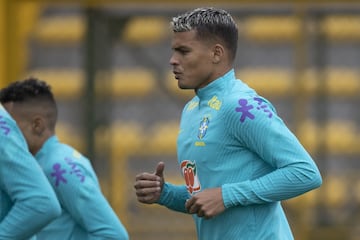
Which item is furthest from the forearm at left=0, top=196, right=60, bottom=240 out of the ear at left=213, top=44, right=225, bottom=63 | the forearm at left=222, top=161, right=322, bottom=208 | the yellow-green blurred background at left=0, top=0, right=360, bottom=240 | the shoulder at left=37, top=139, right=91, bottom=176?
the yellow-green blurred background at left=0, top=0, right=360, bottom=240

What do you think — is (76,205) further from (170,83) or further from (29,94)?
(170,83)

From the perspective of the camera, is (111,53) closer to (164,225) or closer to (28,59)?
(28,59)

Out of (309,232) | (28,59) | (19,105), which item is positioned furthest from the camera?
(28,59)

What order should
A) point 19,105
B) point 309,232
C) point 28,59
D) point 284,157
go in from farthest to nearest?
point 28,59 → point 309,232 → point 19,105 → point 284,157

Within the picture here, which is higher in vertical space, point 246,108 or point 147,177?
point 246,108

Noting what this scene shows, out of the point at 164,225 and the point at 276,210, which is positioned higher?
the point at 276,210

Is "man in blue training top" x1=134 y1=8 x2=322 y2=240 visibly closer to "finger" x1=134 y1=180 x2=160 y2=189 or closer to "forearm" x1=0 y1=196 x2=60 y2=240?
"finger" x1=134 y1=180 x2=160 y2=189

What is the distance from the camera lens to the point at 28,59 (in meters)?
10.6

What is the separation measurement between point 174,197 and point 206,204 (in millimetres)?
578

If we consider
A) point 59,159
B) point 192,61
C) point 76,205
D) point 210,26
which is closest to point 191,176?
point 192,61

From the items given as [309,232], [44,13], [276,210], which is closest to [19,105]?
[276,210]

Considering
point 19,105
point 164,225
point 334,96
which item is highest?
point 19,105

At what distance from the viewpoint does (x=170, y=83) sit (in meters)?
10.8

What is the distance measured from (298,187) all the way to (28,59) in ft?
21.9
